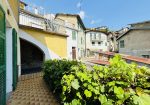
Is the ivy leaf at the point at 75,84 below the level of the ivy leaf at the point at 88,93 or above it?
above

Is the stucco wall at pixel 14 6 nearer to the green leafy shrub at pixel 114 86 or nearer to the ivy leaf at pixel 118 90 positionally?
the green leafy shrub at pixel 114 86

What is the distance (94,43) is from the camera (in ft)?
172

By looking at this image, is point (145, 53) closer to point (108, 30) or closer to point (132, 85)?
point (132, 85)

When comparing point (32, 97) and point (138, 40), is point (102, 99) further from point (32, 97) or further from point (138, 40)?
point (138, 40)

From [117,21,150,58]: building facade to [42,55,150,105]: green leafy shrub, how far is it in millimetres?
18514

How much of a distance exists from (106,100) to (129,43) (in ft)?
71.3

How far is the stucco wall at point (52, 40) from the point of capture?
12230mm

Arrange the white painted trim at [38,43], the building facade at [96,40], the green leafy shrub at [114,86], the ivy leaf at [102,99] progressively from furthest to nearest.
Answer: the building facade at [96,40]
the white painted trim at [38,43]
the ivy leaf at [102,99]
the green leafy shrub at [114,86]

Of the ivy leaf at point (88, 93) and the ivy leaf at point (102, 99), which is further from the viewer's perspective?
the ivy leaf at point (88, 93)

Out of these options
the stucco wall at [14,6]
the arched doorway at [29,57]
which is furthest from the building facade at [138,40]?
the stucco wall at [14,6]

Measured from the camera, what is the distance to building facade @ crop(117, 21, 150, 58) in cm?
1986

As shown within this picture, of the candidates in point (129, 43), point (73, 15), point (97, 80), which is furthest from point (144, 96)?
point (73, 15)

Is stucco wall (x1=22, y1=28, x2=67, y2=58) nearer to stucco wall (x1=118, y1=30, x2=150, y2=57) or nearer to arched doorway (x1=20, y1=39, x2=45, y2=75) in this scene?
arched doorway (x1=20, y1=39, x2=45, y2=75)

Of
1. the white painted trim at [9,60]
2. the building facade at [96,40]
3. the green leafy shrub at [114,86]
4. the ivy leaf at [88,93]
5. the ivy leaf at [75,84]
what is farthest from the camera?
the building facade at [96,40]
